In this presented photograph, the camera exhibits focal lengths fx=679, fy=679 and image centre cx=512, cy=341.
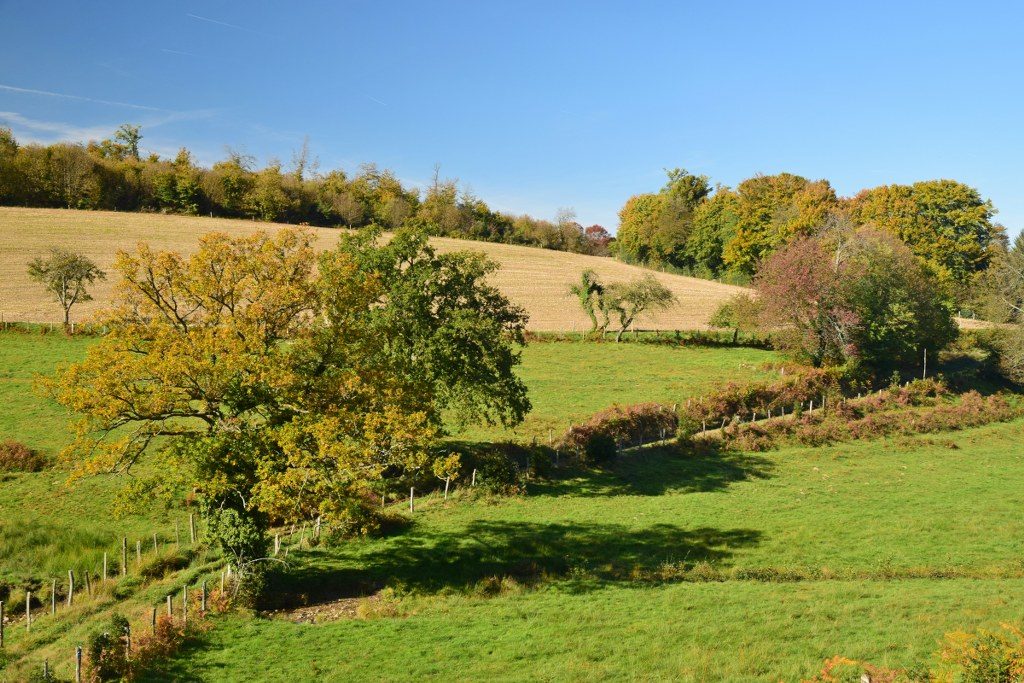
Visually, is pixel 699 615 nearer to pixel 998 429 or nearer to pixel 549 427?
pixel 549 427

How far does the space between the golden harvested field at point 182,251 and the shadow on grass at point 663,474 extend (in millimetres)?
34496

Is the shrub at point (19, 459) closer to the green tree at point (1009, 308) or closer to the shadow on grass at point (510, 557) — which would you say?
the shadow on grass at point (510, 557)

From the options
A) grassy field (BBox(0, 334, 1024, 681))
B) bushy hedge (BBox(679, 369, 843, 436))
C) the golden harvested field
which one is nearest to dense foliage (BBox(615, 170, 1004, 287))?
the golden harvested field

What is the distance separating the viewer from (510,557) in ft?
91.3

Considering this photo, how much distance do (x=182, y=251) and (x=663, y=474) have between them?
82.5 metres

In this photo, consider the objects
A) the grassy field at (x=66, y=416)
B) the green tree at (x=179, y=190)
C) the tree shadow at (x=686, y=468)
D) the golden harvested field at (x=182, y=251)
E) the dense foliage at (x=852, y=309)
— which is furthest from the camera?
the green tree at (x=179, y=190)

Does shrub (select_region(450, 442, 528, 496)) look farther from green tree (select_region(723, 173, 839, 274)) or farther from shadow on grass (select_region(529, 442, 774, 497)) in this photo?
green tree (select_region(723, 173, 839, 274))

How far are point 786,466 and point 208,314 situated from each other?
34306 mm

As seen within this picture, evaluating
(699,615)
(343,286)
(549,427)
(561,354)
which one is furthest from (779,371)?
(343,286)

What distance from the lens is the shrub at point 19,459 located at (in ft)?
115

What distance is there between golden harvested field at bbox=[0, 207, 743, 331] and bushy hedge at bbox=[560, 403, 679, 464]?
100ft

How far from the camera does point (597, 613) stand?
2283 centimetres

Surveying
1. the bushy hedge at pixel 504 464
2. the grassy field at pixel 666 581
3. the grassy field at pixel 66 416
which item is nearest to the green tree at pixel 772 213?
the grassy field at pixel 66 416

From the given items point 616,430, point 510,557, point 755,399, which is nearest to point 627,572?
point 510,557
